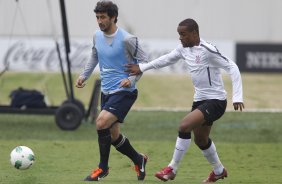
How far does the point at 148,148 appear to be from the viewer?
16.1 m

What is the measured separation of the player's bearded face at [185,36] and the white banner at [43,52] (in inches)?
634

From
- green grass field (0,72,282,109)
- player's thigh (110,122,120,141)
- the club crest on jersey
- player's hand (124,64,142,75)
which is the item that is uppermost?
the club crest on jersey

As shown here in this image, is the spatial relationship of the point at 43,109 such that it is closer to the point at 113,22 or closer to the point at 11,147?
the point at 11,147

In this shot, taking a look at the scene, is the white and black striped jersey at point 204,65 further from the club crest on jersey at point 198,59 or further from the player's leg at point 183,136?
the player's leg at point 183,136

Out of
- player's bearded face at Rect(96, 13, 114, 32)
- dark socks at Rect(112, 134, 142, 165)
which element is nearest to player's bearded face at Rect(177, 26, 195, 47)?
player's bearded face at Rect(96, 13, 114, 32)

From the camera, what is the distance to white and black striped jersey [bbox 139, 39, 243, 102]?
11.3 meters

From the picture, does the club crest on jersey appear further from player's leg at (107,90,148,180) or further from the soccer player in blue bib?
player's leg at (107,90,148,180)

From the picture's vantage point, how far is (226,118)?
846 inches

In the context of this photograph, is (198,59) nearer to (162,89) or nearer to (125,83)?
(125,83)

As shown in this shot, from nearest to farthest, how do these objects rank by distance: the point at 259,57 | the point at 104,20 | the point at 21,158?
the point at 104,20 < the point at 21,158 < the point at 259,57

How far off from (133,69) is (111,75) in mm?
307

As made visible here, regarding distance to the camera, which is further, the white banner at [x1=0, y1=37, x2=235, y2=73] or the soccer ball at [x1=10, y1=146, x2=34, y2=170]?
the white banner at [x1=0, y1=37, x2=235, y2=73]

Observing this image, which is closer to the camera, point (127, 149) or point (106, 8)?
point (106, 8)

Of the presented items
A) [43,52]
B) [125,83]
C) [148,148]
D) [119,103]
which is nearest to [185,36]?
[125,83]
